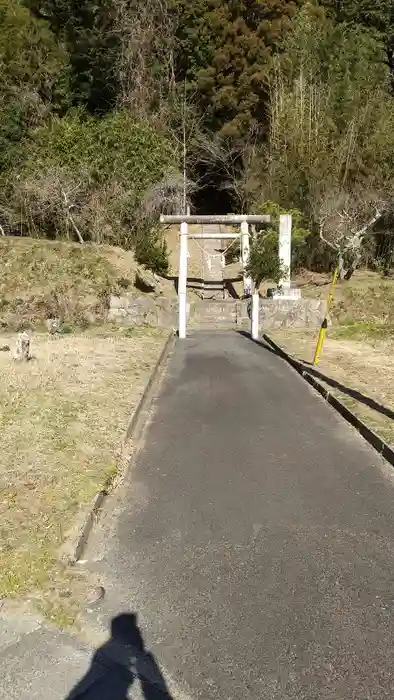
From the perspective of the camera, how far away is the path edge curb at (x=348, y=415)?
5.24 m

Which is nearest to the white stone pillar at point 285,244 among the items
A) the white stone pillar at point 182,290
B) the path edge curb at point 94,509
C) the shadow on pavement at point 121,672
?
the white stone pillar at point 182,290

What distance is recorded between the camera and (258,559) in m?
3.38

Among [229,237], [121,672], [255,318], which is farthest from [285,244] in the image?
[121,672]

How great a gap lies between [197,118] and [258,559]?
26.3 meters

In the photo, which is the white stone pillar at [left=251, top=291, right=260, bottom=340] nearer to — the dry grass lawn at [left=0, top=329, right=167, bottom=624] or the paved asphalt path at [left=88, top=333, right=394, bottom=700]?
the dry grass lawn at [left=0, top=329, right=167, bottom=624]

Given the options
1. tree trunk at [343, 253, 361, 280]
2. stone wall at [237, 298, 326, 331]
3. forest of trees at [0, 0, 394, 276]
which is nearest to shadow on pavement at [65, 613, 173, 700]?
stone wall at [237, 298, 326, 331]

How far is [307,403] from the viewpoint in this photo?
291 inches

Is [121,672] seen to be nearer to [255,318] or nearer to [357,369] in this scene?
[357,369]

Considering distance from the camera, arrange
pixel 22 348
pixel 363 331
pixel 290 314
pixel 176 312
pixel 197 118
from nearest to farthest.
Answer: pixel 22 348 < pixel 363 331 < pixel 290 314 < pixel 176 312 < pixel 197 118

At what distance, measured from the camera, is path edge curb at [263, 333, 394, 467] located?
17.2 feet

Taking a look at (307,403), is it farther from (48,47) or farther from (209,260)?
(48,47)

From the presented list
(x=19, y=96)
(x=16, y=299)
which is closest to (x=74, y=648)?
(x=16, y=299)

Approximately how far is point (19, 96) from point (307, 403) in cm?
2184

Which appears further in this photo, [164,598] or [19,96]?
[19,96]
